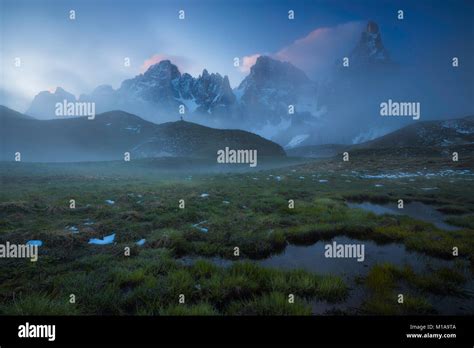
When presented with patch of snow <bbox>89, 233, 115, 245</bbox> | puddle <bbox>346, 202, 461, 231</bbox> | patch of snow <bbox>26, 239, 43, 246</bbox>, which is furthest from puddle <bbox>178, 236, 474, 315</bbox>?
puddle <bbox>346, 202, 461, 231</bbox>

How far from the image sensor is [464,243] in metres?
7.43

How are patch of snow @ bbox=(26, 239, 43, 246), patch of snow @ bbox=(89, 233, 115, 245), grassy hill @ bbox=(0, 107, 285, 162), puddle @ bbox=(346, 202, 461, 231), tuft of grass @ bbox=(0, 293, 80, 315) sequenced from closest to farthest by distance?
tuft of grass @ bbox=(0, 293, 80, 315) → patch of snow @ bbox=(26, 239, 43, 246) → patch of snow @ bbox=(89, 233, 115, 245) → puddle @ bbox=(346, 202, 461, 231) → grassy hill @ bbox=(0, 107, 285, 162)

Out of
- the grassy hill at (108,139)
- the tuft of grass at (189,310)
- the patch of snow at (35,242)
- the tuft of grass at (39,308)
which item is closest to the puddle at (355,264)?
the tuft of grass at (189,310)

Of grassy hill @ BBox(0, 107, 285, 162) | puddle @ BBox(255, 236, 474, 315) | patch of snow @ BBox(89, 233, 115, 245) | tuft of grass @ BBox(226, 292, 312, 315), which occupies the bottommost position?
puddle @ BBox(255, 236, 474, 315)

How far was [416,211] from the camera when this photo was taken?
13.2m

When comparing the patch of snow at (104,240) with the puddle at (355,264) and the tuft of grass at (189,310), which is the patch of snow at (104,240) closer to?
the tuft of grass at (189,310)

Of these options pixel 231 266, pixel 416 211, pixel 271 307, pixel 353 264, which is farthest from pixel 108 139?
pixel 271 307

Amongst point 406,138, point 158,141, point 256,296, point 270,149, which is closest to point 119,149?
point 158,141

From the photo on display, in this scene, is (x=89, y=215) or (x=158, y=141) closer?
(x=89, y=215)

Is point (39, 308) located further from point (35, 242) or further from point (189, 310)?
point (35, 242)

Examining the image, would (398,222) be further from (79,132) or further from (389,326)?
(79,132)

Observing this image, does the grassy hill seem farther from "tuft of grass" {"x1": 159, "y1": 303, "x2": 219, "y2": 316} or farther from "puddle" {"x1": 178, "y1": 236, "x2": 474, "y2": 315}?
"tuft of grass" {"x1": 159, "y1": 303, "x2": 219, "y2": 316}

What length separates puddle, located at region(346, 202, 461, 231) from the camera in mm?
11134

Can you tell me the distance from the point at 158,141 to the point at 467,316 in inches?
5868
